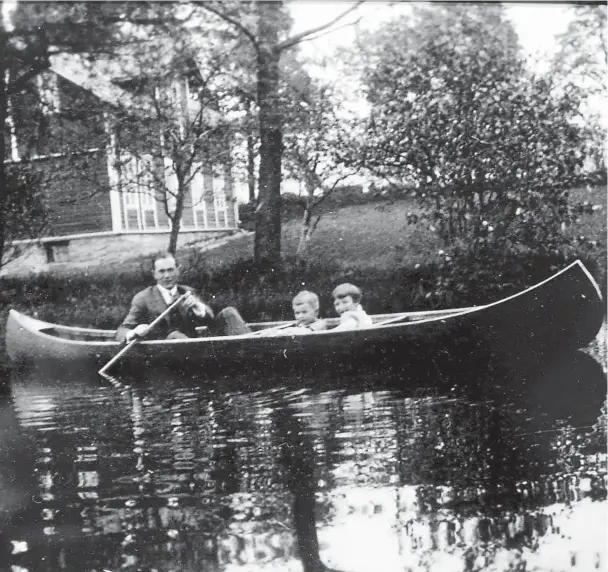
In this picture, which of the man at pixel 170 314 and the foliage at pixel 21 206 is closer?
the foliage at pixel 21 206

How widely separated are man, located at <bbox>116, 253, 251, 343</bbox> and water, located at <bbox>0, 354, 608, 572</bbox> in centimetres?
17

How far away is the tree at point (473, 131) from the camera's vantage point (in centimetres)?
173

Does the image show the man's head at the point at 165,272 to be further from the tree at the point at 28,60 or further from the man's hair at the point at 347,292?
the man's hair at the point at 347,292

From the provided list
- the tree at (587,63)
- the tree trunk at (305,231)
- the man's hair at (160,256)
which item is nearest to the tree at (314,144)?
the tree trunk at (305,231)

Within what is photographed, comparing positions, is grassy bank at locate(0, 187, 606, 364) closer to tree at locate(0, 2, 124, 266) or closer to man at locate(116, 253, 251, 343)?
man at locate(116, 253, 251, 343)

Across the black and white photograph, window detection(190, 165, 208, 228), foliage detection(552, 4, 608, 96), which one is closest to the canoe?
the black and white photograph

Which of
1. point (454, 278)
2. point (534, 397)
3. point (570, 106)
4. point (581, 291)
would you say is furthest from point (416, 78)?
point (534, 397)

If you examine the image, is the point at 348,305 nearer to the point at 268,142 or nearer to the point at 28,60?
the point at 268,142

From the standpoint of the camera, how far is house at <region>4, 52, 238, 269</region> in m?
1.62

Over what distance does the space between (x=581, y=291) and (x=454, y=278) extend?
0.32 meters

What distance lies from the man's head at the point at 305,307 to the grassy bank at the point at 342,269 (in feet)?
0.08

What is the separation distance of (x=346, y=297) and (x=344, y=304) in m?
0.02

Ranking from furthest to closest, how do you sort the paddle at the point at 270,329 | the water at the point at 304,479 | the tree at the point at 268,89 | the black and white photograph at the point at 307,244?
the paddle at the point at 270,329 < the tree at the point at 268,89 < the black and white photograph at the point at 307,244 < the water at the point at 304,479

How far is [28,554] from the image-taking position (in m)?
1.34
